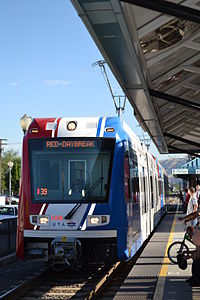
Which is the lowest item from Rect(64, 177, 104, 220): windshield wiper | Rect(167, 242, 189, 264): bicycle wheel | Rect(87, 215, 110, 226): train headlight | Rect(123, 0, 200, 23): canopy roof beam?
Rect(167, 242, 189, 264): bicycle wheel

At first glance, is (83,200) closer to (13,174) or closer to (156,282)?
(156,282)

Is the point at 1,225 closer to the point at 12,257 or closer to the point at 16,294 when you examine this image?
the point at 12,257

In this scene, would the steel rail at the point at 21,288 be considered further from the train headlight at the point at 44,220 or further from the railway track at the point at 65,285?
the train headlight at the point at 44,220

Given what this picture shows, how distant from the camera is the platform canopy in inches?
307

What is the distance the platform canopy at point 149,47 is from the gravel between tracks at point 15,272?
4.36 m

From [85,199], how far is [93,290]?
1.79 m

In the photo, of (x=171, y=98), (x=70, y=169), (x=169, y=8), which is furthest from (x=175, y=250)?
(x=169, y=8)

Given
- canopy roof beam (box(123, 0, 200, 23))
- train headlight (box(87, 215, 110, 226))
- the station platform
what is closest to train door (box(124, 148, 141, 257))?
the station platform

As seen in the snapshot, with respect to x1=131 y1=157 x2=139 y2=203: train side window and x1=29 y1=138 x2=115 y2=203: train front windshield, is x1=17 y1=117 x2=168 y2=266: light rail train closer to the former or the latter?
x1=29 y1=138 x2=115 y2=203: train front windshield

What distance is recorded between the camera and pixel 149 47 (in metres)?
12.4

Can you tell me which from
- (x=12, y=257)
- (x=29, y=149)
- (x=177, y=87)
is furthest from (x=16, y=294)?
(x=177, y=87)

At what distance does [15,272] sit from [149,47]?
5.66 m

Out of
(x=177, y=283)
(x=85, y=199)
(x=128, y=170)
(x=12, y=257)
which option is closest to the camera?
(x=177, y=283)

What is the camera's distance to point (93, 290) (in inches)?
399
